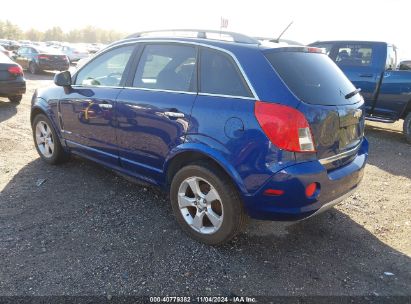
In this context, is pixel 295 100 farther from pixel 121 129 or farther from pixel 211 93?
pixel 121 129

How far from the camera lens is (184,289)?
2.70 metres

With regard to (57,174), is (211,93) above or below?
above

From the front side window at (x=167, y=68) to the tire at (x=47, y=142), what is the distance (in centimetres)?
181

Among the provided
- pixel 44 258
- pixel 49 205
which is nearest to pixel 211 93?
pixel 44 258

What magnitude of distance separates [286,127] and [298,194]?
0.50 metres

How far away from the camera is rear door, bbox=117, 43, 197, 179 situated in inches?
127

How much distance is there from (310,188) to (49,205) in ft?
8.89

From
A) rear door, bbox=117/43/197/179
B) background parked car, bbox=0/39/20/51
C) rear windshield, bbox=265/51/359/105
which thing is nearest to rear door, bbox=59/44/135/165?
rear door, bbox=117/43/197/179

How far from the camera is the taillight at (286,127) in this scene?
267 cm

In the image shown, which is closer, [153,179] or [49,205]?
[153,179]

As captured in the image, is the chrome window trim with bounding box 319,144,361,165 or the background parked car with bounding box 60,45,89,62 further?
the background parked car with bounding box 60,45,89,62

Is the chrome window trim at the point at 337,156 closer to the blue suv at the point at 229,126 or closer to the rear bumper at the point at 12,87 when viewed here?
the blue suv at the point at 229,126

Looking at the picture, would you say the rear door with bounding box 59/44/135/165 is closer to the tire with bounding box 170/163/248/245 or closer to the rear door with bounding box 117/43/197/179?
the rear door with bounding box 117/43/197/179

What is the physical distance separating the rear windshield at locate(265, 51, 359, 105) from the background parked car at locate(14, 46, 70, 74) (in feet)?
56.6
